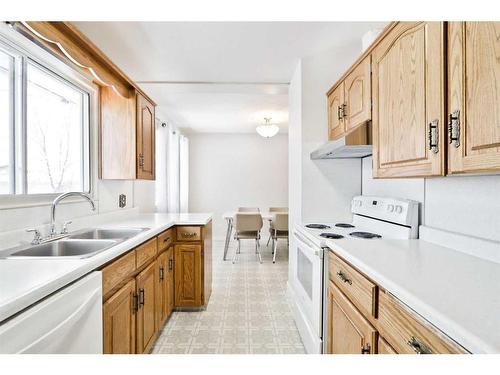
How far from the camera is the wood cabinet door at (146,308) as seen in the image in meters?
1.70

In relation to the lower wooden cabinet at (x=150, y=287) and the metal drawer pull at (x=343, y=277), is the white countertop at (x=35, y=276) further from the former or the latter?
the metal drawer pull at (x=343, y=277)

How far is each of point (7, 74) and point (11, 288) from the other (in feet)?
4.59

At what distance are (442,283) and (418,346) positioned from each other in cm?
22

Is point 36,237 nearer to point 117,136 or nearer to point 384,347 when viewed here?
point 117,136

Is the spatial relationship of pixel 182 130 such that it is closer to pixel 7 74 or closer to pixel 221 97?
pixel 221 97

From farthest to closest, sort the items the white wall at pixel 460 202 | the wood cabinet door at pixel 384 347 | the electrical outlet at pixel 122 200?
the electrical outlet at pixel 122 200 → the white wall at pixel 460 202 → the wood cabinet door at pixel 384 347

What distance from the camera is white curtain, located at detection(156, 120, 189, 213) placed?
494 cm

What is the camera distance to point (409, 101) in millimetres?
1270

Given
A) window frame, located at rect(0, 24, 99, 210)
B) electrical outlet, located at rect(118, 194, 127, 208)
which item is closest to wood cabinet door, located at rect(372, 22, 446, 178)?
window frame, located at rect(0, 24, 99, 210)

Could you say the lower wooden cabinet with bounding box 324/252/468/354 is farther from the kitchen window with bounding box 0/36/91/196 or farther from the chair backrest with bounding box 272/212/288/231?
the chair backrest with bounding box 272/212/288/231

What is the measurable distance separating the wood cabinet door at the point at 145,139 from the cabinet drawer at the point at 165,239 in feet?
1.92

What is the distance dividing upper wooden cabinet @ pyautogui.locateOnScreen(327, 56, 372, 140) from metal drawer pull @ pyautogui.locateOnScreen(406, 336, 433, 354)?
48.6 inches

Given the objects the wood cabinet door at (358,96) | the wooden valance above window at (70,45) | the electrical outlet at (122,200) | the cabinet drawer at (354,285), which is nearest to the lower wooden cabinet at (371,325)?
the cabinet drawer at (354,285)
